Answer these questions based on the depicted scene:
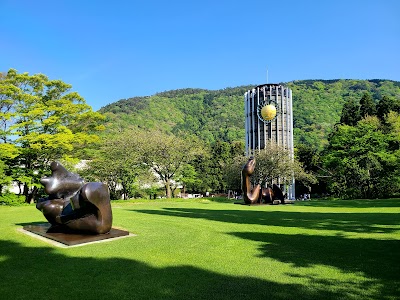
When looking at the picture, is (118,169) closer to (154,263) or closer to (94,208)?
(94,208)

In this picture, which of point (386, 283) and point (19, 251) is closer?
point (386, 283)

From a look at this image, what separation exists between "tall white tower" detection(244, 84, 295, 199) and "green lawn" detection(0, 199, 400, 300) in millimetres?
34457

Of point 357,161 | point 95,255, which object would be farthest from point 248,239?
point 357,161

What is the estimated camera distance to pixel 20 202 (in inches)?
914

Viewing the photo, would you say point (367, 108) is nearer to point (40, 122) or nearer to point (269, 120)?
point (269, 120)

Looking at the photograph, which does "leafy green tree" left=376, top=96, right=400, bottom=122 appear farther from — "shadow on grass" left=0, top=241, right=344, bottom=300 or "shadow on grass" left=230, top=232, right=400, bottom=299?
"shadow on grass" left=0, top=241, right=344, bottom=300

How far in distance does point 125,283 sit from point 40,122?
23427mm

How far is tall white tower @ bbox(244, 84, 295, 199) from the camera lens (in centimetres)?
4244

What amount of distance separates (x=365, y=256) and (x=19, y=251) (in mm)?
6723

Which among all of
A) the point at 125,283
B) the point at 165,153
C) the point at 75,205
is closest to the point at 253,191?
the point at 165,153

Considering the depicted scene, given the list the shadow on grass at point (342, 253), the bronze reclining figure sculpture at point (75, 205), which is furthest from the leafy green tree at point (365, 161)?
the bronze reclining figure sculpture at point (75, 205)

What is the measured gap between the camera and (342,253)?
625cm

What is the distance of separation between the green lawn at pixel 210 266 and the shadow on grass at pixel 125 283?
13 mm

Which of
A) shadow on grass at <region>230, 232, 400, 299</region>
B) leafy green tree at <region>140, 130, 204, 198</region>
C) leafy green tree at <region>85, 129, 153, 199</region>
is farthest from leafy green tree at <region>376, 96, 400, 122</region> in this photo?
shadow on grass at <region>230, 232, 400, 299</region>
